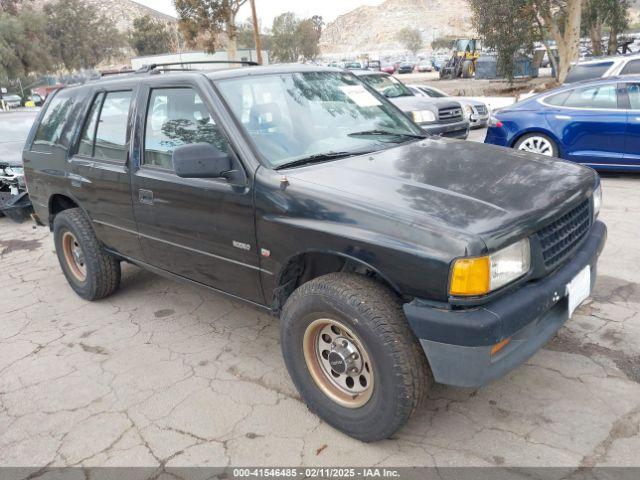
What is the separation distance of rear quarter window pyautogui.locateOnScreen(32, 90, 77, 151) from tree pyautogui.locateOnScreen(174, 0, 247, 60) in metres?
23.7

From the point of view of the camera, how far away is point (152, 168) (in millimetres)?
3535

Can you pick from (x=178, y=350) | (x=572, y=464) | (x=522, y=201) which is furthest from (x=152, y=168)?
(x=572, y=464)

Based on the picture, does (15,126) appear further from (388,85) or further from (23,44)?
(23,44)

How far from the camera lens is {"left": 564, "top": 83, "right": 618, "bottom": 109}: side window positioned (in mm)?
7141

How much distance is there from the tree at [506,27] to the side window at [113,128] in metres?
17.3

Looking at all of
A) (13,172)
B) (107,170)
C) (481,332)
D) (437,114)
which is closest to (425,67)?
(437,114)

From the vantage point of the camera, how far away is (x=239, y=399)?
10.3ft

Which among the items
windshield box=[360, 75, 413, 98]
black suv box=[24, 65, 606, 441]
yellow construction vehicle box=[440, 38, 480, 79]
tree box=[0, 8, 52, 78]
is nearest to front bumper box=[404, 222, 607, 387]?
black suv box=[24, 65, 606, 441]

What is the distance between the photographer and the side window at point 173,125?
3219 mm

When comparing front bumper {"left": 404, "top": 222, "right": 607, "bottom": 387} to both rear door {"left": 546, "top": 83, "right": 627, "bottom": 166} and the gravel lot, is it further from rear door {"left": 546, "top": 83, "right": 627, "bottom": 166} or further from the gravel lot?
rear door {"left": 546, "top": 83, "right": 627, "bottom": 166}

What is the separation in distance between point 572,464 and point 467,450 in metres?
0.45

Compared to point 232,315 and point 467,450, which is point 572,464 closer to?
point 467,450

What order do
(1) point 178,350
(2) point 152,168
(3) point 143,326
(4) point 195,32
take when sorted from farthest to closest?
(4) point 195,32
(3) point 143,326
(1) point 178,350
(2) point 152,168

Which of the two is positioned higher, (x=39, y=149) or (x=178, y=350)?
(x=39, y=149)
